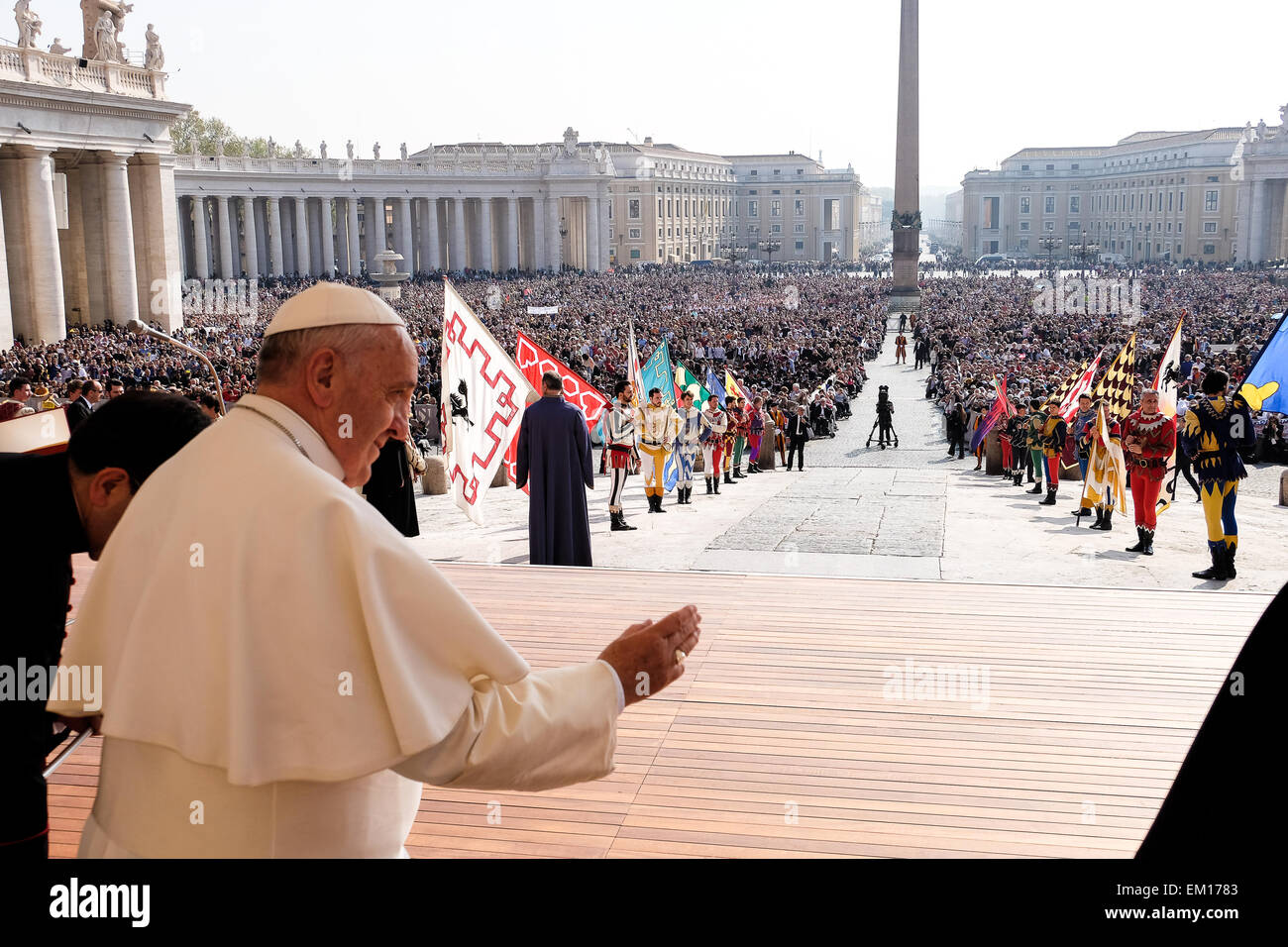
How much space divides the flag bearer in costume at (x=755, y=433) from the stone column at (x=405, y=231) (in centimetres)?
6914

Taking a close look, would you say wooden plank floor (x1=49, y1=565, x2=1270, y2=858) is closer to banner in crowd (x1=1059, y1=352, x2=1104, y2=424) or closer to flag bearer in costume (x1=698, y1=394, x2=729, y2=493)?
banner in crowd (x1=1059, y1=352, x2=1104, y2=424)

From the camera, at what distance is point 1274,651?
1914 mm

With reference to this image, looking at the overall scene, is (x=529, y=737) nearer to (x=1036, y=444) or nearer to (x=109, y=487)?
(x=109, y=487)

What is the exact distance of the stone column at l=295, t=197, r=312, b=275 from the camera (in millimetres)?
78812

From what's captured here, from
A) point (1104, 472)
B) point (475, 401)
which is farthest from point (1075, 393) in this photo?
point (475, 401)

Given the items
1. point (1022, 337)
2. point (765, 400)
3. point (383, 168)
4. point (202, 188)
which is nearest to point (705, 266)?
point (383, 168)

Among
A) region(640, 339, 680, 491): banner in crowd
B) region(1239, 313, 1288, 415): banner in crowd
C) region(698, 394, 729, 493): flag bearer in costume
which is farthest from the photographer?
region(698, 394, 729, 493): flag bearer in costume

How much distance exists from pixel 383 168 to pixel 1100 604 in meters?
82.2

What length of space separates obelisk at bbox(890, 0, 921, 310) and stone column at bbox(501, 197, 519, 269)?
38.9m

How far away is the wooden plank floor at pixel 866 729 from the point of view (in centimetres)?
389

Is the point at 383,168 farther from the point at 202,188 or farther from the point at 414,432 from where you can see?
the point at 414,432

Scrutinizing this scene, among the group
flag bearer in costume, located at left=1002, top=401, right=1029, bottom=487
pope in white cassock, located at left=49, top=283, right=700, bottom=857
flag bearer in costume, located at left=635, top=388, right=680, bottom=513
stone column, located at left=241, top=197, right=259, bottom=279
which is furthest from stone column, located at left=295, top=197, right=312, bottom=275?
pope in white cassock, located at left=49, top=283, right=700, bottom=857
